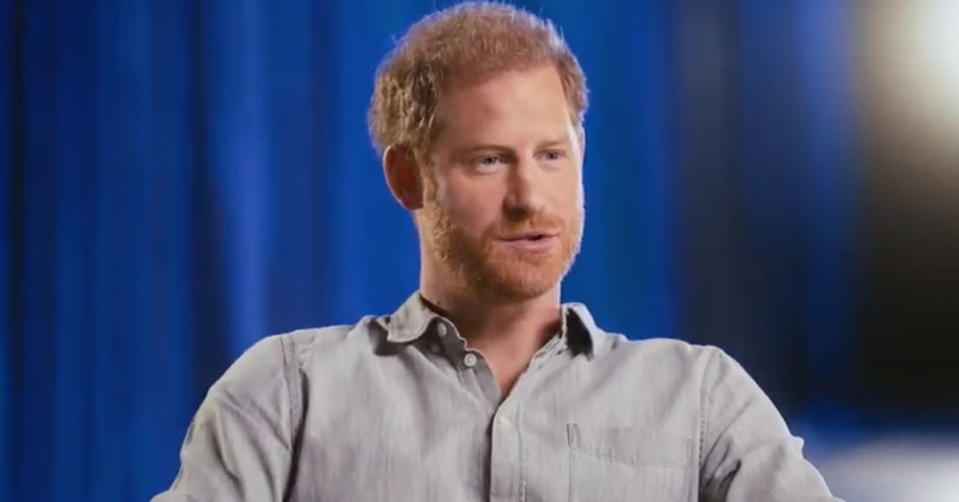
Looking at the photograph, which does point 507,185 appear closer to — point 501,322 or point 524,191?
point 524,191

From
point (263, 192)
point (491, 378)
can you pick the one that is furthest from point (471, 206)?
point (263, 192)

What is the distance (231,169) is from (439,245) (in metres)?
0.27

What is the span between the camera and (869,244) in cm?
121

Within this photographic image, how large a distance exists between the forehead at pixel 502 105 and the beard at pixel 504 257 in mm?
88

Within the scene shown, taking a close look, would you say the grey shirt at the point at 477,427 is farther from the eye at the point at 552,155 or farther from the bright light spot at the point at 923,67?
the bright light spot at the point at 923,67

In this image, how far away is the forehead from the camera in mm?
1122

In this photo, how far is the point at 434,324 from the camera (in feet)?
3.81

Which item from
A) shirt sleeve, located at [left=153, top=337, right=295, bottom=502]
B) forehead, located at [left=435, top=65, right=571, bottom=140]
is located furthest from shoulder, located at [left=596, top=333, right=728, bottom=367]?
shirt sleeve, located at [left=153, top=337, right=295, bottom=502]

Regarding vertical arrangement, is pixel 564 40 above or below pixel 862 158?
above

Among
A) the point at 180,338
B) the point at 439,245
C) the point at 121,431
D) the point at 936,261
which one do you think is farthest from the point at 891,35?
the point at 121,431

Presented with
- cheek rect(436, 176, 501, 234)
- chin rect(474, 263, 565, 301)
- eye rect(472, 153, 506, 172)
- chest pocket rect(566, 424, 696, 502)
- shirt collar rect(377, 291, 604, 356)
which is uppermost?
eye rect(472, 153, 506, 172)

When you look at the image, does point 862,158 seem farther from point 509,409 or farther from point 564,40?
→ point 509,409

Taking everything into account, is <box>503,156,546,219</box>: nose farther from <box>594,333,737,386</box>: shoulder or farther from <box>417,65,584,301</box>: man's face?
<box>594,333,737,386</box>: shoulder

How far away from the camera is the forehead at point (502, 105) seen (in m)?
1.12
